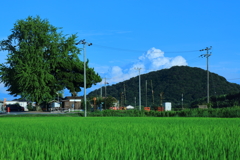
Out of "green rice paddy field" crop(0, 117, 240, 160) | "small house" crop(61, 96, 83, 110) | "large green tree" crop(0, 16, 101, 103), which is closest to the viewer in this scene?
"green rice paddy field" crop(0, 117, 240, 160)

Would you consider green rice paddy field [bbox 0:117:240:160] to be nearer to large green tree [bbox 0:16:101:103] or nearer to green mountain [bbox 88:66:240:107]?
large green tree [bbox 0:16:101:103]

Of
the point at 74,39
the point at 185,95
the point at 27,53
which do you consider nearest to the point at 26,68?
the point at 27,53

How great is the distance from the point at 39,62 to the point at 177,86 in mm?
63427

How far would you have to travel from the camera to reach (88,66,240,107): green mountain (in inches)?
3912

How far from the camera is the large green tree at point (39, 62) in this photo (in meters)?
47.4

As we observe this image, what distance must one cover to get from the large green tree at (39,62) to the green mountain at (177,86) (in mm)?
42003

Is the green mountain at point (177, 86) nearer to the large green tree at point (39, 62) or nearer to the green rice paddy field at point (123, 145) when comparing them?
the large green tree at point (39, 62)

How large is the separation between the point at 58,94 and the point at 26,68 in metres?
9.22

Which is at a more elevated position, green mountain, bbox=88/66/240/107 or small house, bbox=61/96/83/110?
green mountain, bbox=88/66/240/107

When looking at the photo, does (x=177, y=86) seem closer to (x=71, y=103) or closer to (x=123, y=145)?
(x=71, y=103)

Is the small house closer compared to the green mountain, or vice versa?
the small house

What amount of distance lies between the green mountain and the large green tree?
42003 mm

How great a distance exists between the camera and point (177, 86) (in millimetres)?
103125

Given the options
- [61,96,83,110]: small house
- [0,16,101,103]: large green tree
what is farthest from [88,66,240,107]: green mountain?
Answer: [0,16,101,103]: large green tree
